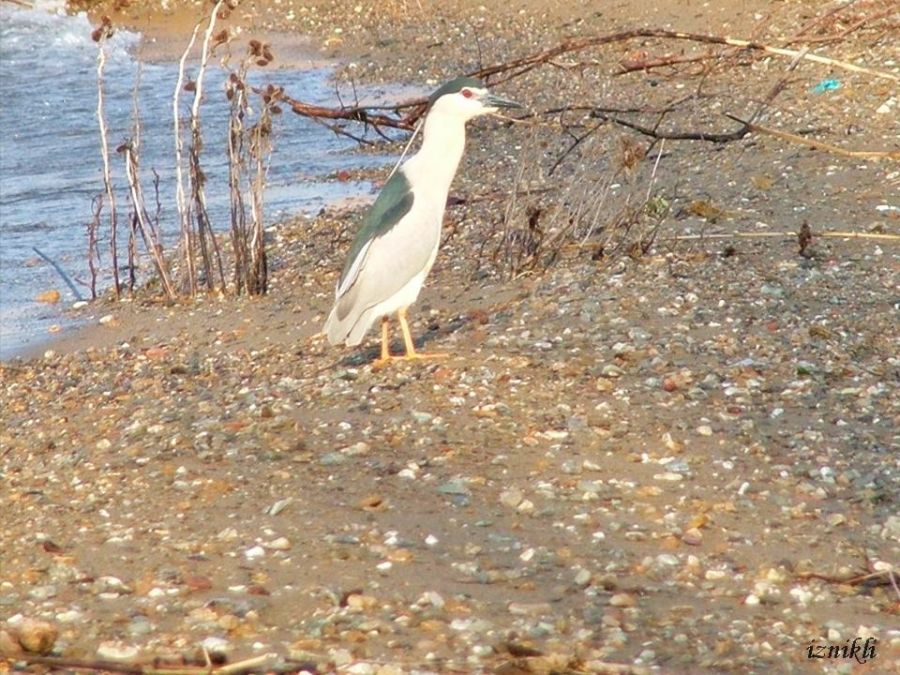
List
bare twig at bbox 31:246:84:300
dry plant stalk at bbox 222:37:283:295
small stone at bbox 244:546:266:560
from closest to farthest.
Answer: small stone at bbox 244:546:266:560 < dry plant stalk at bbox 222:37:283:295 < bare twig at bbox 31:246:84:300

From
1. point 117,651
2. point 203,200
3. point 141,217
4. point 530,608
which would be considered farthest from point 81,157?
point 530,608

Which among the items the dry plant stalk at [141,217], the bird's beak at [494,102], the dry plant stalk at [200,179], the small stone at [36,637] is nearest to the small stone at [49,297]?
the dry plant stalk at [141,217]

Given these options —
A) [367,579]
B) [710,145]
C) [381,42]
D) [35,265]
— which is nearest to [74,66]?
[381,42]

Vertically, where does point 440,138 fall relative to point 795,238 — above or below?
above

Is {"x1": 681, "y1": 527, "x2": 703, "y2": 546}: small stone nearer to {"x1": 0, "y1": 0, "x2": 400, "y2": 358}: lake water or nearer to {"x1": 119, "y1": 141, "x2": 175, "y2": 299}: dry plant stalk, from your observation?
{"x1": 119, "y1": 141, "x2": 175, "y2": 299}: dry plant stalk

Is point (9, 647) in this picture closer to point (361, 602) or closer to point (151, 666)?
point (151, 666)

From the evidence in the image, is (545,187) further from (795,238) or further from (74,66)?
(74,66)

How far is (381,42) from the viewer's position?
16.9 m

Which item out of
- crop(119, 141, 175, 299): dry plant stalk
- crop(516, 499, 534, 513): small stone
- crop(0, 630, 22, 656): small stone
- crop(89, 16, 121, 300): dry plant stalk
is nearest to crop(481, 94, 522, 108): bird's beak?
crop(89, 16, 121, 300): dry plant stalk

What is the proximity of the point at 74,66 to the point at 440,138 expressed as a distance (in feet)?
39.0

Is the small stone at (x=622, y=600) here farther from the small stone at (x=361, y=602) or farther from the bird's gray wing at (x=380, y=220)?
the bird's gray wing at (x=380, y=220)

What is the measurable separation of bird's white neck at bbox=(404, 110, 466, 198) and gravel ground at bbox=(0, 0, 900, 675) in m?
0.71

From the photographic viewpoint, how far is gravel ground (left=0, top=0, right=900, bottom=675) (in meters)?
4.22

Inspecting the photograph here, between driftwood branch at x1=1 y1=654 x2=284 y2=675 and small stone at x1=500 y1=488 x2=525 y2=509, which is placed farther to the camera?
small stone at x1=500 y1=488 x2=525 y2=509
